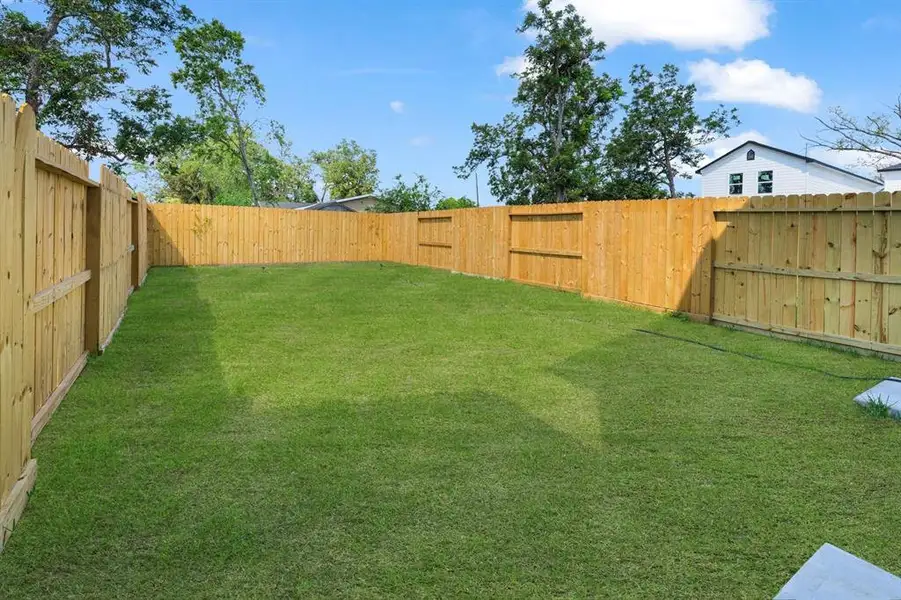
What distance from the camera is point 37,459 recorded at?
9.70ft

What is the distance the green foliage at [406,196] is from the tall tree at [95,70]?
788cm

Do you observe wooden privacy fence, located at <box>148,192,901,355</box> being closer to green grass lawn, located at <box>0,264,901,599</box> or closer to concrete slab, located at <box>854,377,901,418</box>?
green grass lawn, located at <box>0,264,901,599</box>

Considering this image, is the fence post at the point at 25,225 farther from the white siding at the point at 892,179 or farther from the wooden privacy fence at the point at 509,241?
the white siding at the point at 892,179

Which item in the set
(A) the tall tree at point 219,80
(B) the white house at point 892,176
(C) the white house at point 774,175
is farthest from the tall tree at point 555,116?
(A) the tall tree at point 219,80

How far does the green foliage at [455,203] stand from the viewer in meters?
28.5

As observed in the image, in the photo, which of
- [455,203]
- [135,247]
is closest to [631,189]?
[455,203]

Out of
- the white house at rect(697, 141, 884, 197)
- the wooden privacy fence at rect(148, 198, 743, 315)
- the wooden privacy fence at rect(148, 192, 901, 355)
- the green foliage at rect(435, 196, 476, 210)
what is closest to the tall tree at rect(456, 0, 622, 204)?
the green foliage at rect(435, 196, 476, 210)

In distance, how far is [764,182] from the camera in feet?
81.4

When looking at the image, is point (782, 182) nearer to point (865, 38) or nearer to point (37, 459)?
point (865, 38)

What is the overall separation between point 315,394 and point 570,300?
6.17 metres

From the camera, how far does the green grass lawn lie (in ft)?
6.77

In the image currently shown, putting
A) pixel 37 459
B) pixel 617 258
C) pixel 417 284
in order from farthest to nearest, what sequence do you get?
pixel 417 284, pixel 617 258, pixel 37 459

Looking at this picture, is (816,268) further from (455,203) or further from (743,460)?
(455,203)

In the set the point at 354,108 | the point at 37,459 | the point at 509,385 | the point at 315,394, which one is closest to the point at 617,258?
the point at 509,385
